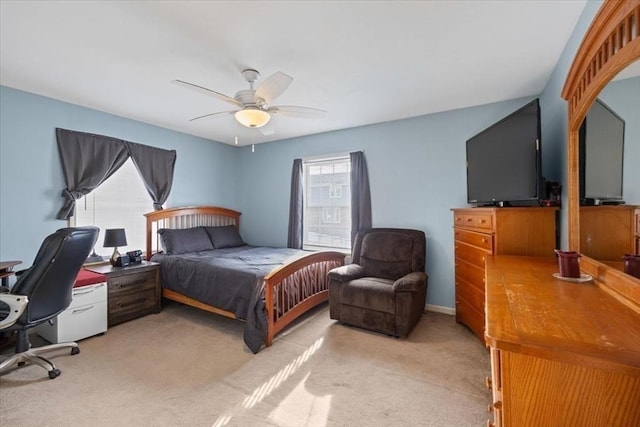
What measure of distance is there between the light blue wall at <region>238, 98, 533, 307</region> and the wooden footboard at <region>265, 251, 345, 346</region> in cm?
107

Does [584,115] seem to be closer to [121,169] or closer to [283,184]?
[283,184]

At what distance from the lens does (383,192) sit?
12.7 ft

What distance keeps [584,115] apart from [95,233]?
3.38 m

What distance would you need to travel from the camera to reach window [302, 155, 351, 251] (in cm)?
424

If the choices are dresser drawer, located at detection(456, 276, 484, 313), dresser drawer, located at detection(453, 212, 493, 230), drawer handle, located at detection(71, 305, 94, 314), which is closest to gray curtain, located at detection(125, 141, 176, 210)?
drawer handle, located at detection(71, 305, 94, 314)

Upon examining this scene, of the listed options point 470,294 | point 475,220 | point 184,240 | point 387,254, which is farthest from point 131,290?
point 475,220

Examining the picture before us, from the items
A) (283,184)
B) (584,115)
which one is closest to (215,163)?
(283,184)

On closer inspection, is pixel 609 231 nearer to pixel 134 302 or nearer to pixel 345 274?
pixel 345 274

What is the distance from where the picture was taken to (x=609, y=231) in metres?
1.18

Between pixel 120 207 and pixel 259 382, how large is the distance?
3.08m

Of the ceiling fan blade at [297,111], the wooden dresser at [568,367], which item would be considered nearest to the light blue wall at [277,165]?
the ceiling fan blade at [297,111]

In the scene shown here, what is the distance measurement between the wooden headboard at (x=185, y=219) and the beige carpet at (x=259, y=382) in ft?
4.60

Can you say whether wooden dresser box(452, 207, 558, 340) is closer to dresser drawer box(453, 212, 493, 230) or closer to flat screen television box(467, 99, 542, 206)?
dresser drawer box(453, 212, 493, 230)

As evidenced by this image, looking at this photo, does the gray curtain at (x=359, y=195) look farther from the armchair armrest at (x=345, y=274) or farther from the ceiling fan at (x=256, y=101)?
the ceiling fan at (x=256, y=101)
